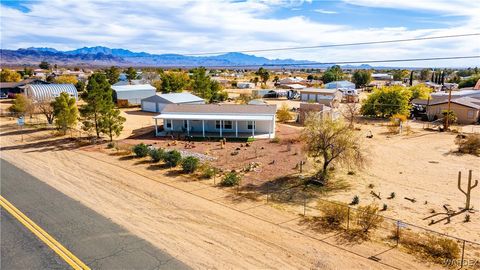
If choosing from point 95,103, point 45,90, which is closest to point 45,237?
point 95,103

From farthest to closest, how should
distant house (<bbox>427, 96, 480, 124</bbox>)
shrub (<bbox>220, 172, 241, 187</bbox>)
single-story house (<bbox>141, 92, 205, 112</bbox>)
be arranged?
single-story house (<bbox>141, 92, 205, 112</bbox>) < distant house (<bbox>427, 96, 480, 124</bbox>) < shrub (<bbox>220, 172, 241, 187</bbox>)

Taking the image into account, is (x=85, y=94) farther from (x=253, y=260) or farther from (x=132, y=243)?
(x=253, y=260)

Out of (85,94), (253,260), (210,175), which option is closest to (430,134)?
(210,175)

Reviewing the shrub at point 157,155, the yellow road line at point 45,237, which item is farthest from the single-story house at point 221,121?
the yellow road line at point 45,237

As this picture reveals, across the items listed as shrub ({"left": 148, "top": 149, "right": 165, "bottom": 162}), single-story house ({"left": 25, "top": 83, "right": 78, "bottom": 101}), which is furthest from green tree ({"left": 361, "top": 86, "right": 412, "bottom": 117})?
single-story house ({"left": 25, "top": 83, "right": 78, "bottom": 101})

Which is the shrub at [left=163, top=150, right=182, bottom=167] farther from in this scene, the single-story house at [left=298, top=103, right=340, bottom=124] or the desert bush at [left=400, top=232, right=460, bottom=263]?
the single-story house at [left=298, top=103, right=340, bottom=124]

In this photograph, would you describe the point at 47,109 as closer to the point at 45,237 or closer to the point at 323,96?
the point at 45,237
